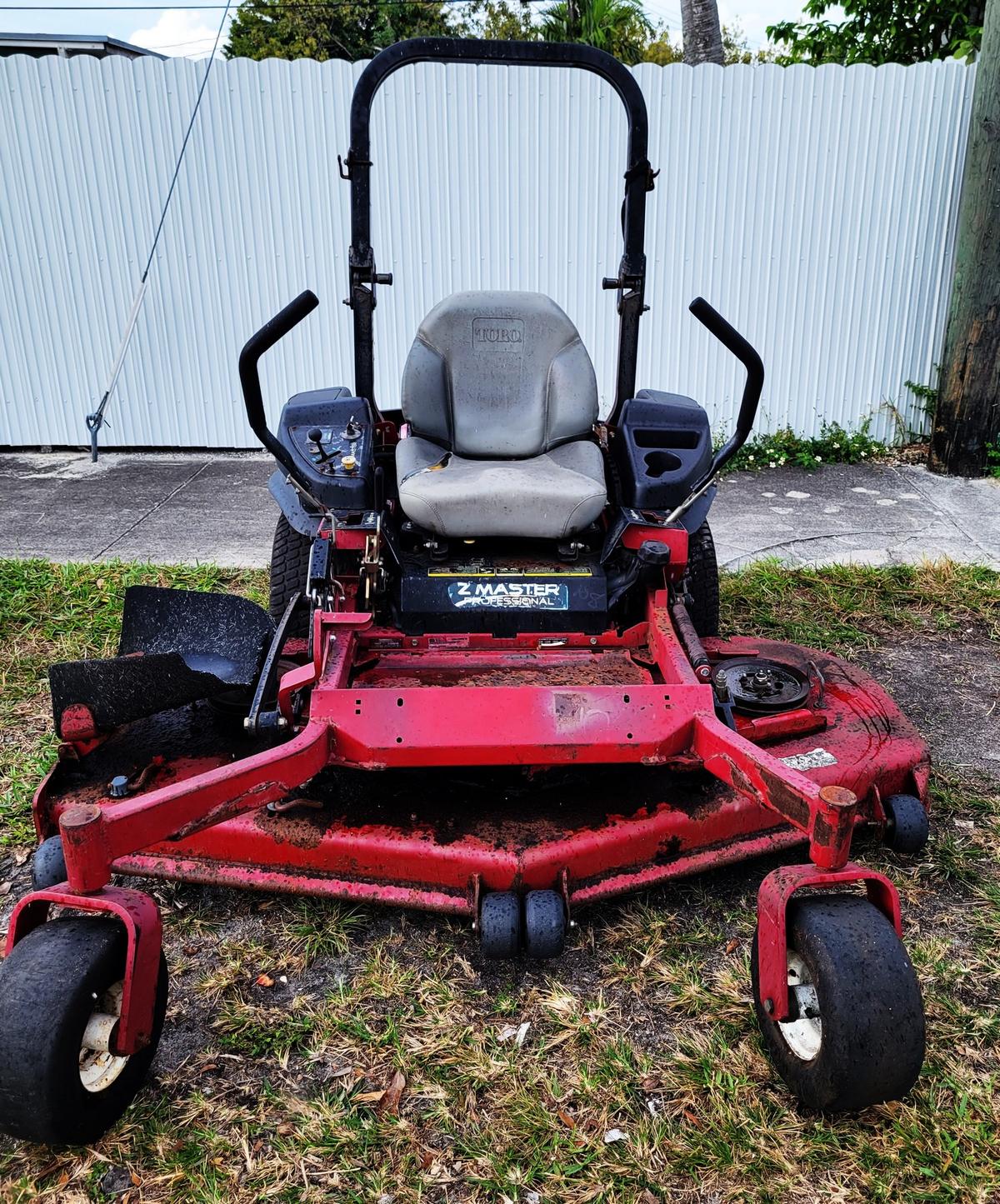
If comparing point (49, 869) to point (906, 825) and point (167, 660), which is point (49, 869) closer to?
point (167, 660)

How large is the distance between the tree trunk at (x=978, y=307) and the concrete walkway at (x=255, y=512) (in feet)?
0.80

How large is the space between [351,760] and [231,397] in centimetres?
465

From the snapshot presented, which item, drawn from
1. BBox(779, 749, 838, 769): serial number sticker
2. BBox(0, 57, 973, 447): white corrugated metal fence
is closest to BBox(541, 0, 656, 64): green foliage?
BBox(0, 57, 973, 447): white corrugated metal fence

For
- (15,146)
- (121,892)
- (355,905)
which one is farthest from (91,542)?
(121,892)

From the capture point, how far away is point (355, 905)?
2473 mm

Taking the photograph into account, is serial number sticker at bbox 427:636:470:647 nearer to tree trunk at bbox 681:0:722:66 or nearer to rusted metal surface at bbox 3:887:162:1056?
rusted metal surface at bbox 3:887:162:1056

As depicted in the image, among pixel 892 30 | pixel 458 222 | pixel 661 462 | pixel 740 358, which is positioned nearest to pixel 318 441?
pixel 661 462

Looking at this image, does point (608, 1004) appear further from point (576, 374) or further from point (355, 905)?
point (576, 374)

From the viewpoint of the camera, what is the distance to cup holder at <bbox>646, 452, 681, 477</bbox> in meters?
3.04

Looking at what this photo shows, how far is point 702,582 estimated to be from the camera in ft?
11.2

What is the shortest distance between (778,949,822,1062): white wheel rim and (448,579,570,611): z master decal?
4.15 feet

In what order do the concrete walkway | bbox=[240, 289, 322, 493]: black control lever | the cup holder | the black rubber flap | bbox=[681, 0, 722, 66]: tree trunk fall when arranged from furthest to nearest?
bbox=[681, 0, 722, 66]: tree trunk, the concrete walkway, the cup holder, bbox=[240, 289, 322, 493]: black control lever, the black rubber flap

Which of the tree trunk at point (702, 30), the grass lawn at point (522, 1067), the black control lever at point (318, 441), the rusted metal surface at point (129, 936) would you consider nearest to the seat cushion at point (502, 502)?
the black control lever at point (318, 441)

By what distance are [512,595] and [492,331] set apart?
0.98 metres
